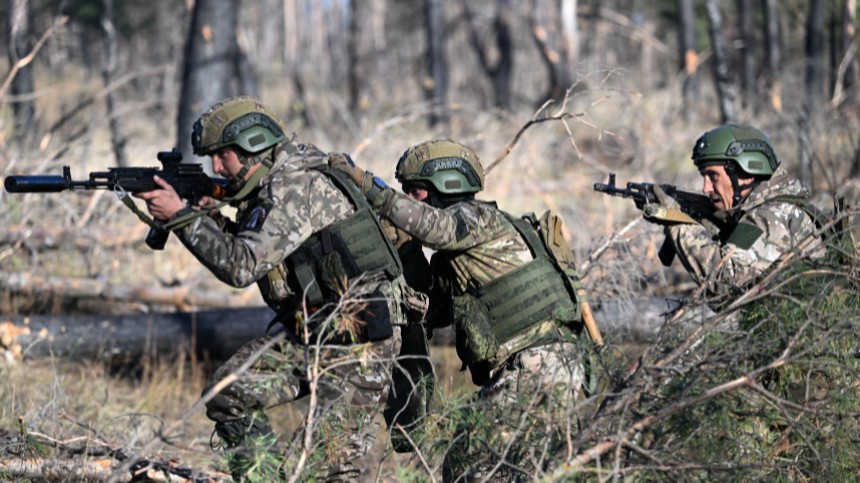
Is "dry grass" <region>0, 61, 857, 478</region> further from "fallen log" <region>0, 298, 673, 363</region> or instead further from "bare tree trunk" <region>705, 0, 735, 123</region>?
"bare tree trunk" <region>705, 0, 735, 123</region>

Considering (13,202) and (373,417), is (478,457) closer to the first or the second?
(373,417)

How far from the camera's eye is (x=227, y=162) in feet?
10.5

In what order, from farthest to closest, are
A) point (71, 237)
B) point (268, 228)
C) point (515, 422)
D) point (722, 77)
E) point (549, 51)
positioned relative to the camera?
1. point (549, 51)
2. point (722, 77)
3. point (71, 237)
4. point (268, 228)
5. point (515, 422)

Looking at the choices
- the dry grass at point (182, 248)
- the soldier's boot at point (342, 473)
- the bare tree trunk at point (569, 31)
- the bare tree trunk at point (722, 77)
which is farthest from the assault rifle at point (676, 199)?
the bare tree trunk at point (569, 31)

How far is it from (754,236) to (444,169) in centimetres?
154

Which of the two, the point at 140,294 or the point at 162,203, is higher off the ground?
the point at 162,203

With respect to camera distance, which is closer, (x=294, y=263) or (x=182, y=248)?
(x=294, y=263)

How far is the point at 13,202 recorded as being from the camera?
21.3ft

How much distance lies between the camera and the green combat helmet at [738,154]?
364 cm

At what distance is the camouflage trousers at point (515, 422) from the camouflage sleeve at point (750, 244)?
3.07 ft

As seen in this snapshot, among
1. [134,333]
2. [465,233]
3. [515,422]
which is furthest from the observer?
[134,333]

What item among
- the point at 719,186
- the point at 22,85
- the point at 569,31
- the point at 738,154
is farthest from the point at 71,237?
the point at 569,31

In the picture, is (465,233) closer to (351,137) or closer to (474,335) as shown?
(474,335)

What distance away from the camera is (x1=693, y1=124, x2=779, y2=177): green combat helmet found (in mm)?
3641
